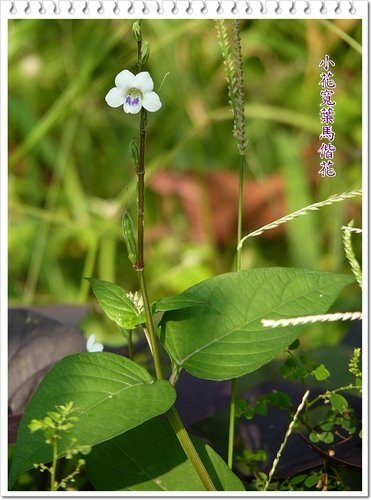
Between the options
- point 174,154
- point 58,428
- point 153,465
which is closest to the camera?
point 58,428

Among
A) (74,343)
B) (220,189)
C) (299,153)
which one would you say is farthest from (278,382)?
(299,153)

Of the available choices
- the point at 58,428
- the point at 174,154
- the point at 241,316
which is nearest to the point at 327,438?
the point at 241,316

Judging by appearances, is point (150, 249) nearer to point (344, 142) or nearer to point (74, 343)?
point (344, 142)

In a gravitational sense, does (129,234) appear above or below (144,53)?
below

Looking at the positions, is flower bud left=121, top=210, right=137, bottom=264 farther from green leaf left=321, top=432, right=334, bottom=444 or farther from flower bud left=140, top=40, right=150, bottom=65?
green leaf left=321, top=432, right=334, bottom=444

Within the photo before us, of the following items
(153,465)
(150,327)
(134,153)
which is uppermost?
(134,153)

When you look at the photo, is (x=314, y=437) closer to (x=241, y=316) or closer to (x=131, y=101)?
(x=241, y=316)
